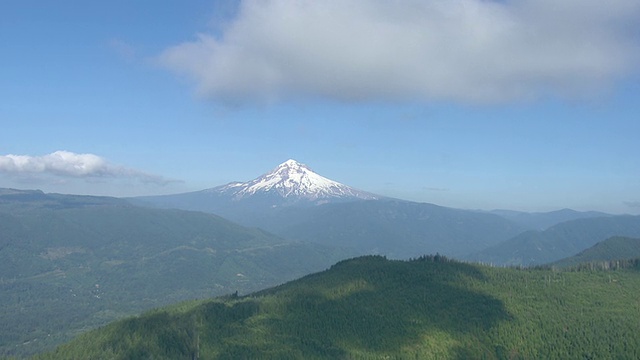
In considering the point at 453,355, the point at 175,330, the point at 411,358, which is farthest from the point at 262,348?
the point at 453,355

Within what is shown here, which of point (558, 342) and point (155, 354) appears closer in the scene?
point (155, 354)

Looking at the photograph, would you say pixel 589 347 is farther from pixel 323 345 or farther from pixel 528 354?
pixel 323 345

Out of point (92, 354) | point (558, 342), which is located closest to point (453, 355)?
point (558, 342)

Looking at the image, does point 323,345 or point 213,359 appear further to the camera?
point 323,345

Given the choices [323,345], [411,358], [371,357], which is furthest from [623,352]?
[323,345]

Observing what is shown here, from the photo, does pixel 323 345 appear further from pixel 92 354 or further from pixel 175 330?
pixel 92 354

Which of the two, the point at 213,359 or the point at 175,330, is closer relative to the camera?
the point at 213,359

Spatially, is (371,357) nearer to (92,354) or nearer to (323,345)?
(323,345)
